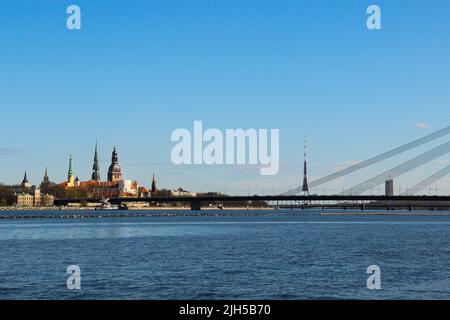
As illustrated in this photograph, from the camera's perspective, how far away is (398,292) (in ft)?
107

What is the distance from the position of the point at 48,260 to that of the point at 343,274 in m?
21.7
